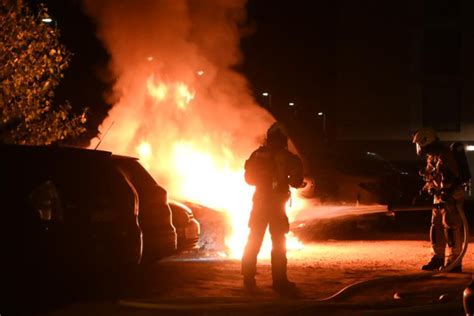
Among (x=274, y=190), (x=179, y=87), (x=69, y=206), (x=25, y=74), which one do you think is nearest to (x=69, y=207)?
(x=69, y=206)

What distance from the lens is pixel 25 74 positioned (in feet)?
49.1

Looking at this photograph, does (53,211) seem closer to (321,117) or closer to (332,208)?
(332,208)

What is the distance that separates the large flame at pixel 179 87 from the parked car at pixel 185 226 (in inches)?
179

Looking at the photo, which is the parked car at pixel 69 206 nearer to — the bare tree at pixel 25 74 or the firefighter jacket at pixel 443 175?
the firefighter jacket at pixel 443 175

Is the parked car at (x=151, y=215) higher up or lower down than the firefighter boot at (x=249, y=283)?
higher up

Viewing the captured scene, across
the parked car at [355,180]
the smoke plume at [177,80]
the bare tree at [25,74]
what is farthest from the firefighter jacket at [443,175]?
the parked car at [355,180]

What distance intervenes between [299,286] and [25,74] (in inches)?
325

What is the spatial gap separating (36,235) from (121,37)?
10.8 meters

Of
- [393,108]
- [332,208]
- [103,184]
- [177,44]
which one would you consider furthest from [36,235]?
[393,108]

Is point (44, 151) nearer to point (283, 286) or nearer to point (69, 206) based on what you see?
point (69, 206)

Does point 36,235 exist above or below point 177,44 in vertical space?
below

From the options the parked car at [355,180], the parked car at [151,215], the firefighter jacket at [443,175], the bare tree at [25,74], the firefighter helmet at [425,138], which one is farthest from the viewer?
the parked car at [355,180]

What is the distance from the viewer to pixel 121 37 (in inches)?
675

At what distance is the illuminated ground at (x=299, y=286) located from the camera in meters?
7.04
